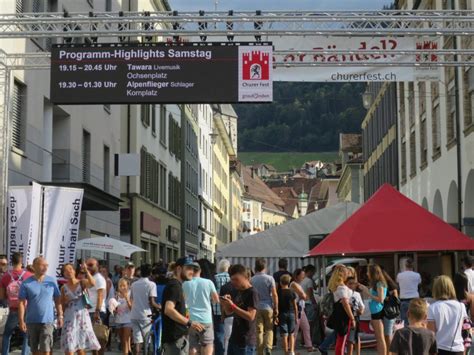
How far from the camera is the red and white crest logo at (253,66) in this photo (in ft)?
63.9

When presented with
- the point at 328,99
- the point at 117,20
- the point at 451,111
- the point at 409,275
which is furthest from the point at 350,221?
the point at 328,99

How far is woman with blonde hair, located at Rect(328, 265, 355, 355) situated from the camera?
1358 centimetres

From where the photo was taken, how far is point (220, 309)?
14.3m

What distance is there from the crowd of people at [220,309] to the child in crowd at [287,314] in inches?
0.7

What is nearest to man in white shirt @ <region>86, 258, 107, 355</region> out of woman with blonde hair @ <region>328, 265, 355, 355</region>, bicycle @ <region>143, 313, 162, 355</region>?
bicycle @ <region>143, 313, 162, 355</region>

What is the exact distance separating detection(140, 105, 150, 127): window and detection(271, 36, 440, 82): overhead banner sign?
19068 millimetres

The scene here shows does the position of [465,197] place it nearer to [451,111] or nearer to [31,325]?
[451,111]

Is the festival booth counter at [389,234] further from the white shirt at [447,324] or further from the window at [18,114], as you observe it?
the white shirt at [447,324]

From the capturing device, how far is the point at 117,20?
19141mm

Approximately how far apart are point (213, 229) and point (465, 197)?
56522 mm

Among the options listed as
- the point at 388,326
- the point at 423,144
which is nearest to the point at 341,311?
the point at 388,326

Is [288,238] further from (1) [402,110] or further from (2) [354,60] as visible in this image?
(1) [402,110]

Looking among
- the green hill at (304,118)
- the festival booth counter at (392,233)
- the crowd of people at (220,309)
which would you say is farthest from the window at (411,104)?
the green hill at (304,118)

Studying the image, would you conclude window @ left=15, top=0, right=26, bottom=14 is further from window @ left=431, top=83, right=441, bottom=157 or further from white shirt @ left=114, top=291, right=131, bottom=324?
window @ left=431, top=83, right=441, bottom=157
